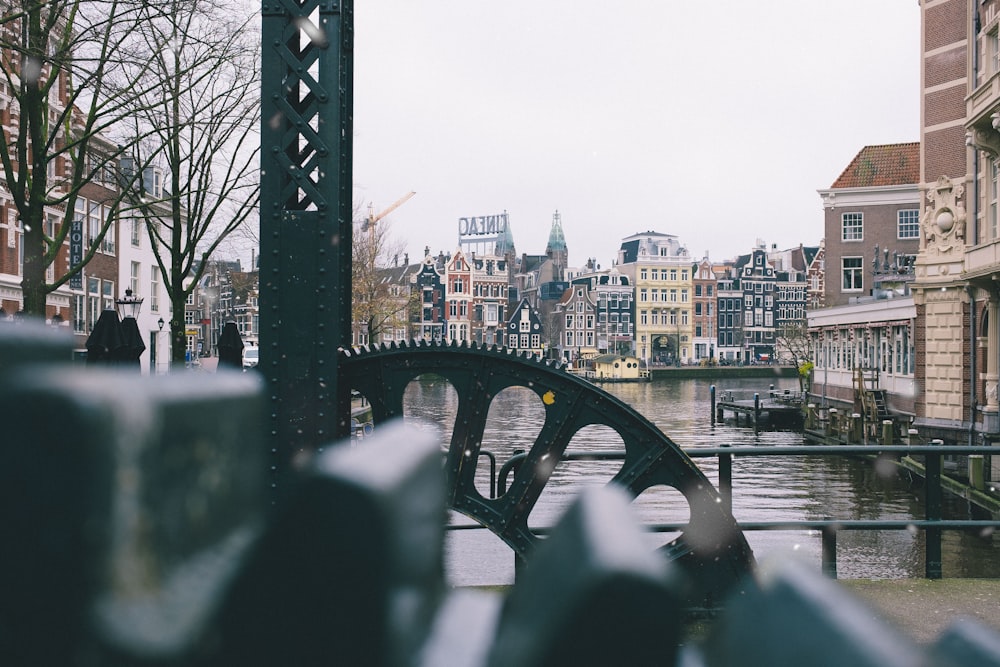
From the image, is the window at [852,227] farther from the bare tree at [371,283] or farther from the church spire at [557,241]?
the church spire at [557,241]

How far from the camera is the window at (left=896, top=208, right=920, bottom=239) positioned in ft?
153

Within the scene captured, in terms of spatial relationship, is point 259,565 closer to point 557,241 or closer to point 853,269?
point 853,269

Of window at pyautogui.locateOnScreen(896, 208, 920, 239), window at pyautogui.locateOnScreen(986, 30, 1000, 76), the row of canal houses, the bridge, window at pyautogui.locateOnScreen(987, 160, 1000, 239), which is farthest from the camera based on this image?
the row of canal houses

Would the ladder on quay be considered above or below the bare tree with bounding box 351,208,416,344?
below

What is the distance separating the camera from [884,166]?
46.4 m

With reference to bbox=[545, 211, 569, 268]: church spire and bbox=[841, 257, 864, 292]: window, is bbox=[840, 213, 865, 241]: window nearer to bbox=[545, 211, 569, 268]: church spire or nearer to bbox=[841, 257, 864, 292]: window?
bbox=[841, 257, 864, 292]: window

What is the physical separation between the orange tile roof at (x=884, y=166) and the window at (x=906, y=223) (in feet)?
5.14

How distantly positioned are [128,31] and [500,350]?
1068 cm

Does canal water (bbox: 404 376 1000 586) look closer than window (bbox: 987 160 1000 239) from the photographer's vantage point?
Yes

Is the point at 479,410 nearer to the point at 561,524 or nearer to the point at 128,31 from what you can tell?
the point at 561,524

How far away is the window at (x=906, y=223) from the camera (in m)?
46.6

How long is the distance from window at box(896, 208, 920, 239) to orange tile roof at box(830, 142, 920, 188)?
157 cm

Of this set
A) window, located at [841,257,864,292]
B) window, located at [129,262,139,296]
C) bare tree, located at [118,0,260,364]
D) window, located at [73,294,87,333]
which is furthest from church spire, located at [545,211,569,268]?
bare tree, located at [118,0,260,364]

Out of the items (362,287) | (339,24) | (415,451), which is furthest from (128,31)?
(362,287)
